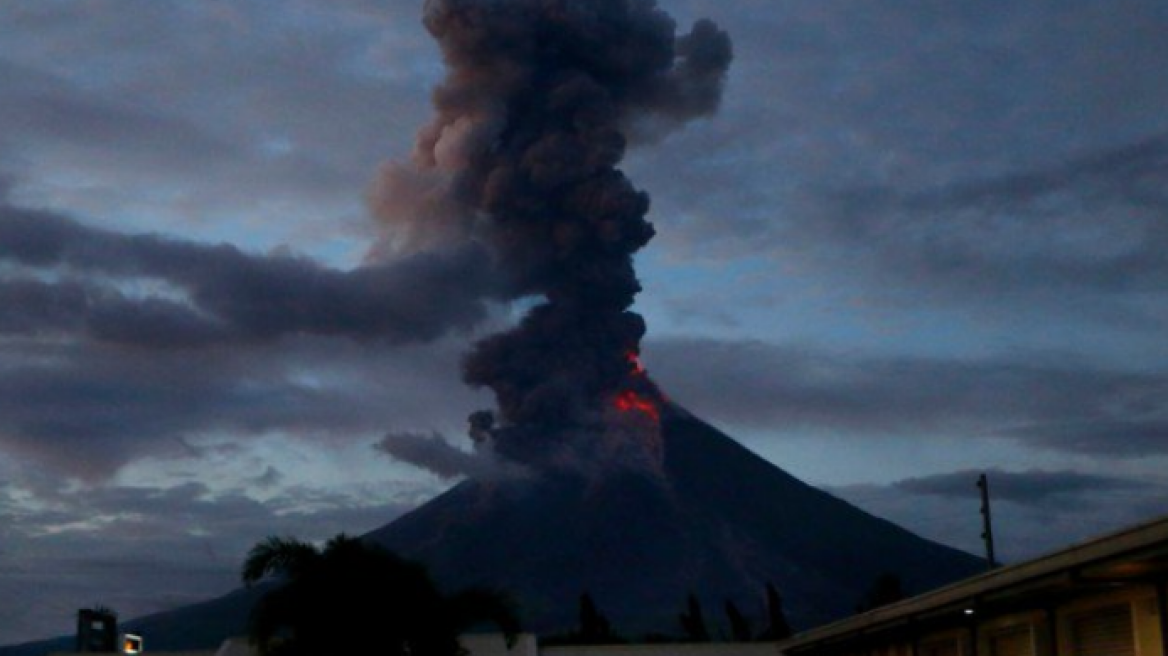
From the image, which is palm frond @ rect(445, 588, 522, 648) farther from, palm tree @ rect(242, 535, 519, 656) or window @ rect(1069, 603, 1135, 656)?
window @ rect(1069, 603, 1135, 656)

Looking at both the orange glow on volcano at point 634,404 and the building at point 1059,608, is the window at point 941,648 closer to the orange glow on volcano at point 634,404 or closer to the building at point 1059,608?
the building at point 1059,608

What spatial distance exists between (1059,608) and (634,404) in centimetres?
12300

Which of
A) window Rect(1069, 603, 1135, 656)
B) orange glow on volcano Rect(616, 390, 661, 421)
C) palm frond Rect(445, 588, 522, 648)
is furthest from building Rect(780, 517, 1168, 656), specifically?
orange glow on volcano Rect(616, 390, 661, 421)

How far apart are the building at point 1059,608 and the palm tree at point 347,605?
9.69 meters

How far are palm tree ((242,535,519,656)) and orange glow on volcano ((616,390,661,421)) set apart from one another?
101 m

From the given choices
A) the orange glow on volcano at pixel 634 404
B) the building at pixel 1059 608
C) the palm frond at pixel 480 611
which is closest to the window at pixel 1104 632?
the building at pixel 1059 608

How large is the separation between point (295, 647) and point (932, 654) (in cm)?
1316

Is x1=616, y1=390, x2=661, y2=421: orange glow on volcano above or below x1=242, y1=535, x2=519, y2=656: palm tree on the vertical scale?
above

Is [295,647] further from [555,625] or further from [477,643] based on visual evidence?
[555,625]

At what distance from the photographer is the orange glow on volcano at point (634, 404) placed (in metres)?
139

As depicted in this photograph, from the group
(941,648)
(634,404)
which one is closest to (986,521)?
(941,648)

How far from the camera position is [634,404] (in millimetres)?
147375

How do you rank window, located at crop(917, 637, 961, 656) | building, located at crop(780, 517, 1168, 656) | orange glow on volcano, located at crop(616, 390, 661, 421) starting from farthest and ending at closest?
orange glow on volcano, located at crop(616, 390, 661, 421) < window, located at crop(917, 637, 961, 656) < building, located at crop(780, 517, 1168, 656)

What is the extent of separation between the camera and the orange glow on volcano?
139 m
